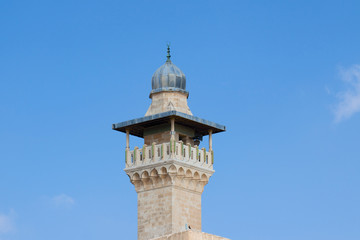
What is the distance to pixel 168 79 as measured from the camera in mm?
50469

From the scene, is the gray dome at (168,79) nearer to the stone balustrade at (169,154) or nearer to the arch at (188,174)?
the stone balustrade at (169,154)

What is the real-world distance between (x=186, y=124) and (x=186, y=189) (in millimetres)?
3440

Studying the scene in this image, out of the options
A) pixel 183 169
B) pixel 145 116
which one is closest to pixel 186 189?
pixel 183 169

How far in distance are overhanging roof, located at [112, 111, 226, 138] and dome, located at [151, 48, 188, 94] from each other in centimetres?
185

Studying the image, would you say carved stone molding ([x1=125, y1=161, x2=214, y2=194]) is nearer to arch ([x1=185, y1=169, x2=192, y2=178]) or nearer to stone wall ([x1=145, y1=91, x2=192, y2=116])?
arch ([x1=185, y1=169, x2=192, y2=178])

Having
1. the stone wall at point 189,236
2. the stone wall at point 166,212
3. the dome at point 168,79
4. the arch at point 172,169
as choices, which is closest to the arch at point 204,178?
the stone wall at point 166,212

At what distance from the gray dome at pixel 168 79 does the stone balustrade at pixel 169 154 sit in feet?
10.4

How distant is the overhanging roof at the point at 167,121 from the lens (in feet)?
160

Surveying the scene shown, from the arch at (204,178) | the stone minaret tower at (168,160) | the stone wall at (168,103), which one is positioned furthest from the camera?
the stone wall at (168,103)

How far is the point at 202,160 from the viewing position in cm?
4991

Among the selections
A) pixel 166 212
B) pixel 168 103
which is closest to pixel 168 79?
pixel 168 103

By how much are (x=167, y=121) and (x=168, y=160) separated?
2392 millimetres

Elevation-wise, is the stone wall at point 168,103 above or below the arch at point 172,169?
above

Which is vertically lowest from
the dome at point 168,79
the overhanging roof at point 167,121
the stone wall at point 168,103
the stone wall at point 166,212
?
the stone wall at point 166,212
